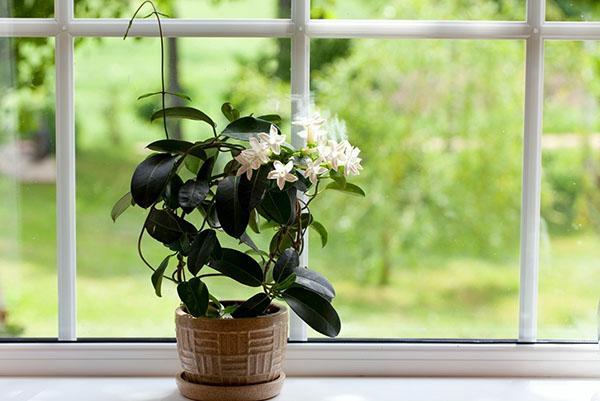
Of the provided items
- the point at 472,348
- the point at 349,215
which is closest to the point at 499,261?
the point at 472,348

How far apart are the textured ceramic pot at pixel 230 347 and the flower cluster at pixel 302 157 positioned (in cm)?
33

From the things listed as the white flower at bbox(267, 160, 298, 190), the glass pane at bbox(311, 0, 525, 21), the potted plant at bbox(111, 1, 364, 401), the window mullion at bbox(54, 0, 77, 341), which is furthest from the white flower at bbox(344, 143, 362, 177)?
the window mullion at bbox(54, 0, 77, 341)

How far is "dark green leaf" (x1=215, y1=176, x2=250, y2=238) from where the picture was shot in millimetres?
1989

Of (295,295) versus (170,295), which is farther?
(170,295)

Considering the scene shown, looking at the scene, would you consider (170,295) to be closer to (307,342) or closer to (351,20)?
(307,342)

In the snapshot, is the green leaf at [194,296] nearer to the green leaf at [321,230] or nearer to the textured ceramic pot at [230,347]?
the textured ceramic pot at [230,347]

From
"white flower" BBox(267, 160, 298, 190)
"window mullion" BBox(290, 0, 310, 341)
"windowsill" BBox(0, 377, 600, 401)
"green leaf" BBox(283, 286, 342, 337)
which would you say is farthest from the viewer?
"window mullion" BBox(290, 0, 310, 341)

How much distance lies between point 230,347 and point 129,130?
0.65 m

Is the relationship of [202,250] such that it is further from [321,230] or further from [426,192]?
[426,192]

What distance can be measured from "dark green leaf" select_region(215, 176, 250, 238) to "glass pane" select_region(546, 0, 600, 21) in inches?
37.3

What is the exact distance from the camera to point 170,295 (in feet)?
7.98

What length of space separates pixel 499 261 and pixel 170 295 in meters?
0.84

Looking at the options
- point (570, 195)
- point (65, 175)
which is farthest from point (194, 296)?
point (570, 195)

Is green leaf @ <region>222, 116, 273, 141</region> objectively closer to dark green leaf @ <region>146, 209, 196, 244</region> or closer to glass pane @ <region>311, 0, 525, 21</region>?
dark green leaf @ <region>146, 209, 196, 244</region>
